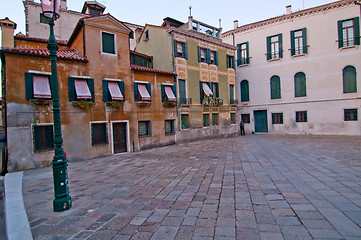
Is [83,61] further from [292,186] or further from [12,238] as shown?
[292,186]

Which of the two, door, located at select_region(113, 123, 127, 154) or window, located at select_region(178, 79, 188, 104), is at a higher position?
window, located at select_region(178, 79, 188, 104)

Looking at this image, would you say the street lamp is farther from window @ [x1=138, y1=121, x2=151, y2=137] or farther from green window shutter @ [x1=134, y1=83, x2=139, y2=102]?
window @ [x1=138, y1=121, x2=151, y2=137]

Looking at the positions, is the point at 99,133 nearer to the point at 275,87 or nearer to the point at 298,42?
the point at 275,87

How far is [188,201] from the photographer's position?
15.5ft

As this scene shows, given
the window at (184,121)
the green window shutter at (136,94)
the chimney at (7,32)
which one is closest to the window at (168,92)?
the window at (184,121)

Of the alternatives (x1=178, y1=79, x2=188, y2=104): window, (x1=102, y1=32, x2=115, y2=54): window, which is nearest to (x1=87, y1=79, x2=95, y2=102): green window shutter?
(x1=102, y1=32, x2=115, y2=54): window

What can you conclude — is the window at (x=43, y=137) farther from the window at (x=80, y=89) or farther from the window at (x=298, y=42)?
the window at (x=298, y=42)

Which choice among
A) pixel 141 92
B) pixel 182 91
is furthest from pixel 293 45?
pixel 141 92

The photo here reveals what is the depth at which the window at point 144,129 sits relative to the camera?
573 inches

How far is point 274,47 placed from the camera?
70.5 feet

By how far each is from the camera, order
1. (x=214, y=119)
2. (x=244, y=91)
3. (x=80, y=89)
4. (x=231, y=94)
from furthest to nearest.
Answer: (x=244, y=91)
(x=231, y=94)
(x=214, y=119)
(x=80, y=89)

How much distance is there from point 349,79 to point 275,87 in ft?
20.0

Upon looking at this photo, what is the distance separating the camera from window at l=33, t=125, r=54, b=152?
10328 mm

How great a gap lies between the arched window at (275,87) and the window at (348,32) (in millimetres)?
5757
